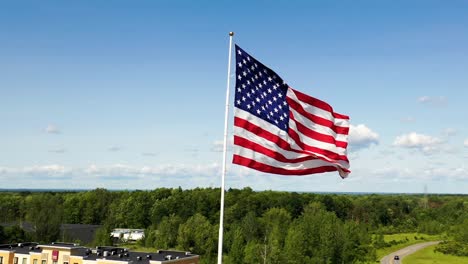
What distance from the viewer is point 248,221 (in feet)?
394

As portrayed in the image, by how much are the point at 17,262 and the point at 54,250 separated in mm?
6324

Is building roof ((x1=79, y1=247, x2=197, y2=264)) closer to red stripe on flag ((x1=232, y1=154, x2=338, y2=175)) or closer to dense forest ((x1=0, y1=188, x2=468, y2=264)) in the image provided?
dense forest ((x1=0, y1=188, x2=468, y2=264))

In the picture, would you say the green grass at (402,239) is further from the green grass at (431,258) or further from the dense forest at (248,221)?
the green grass at (431,258)

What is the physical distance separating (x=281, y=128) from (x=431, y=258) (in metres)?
97.9

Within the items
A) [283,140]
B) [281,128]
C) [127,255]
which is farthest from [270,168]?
[127,255]

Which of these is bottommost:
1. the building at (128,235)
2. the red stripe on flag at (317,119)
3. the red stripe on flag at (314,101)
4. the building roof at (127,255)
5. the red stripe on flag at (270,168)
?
→ the building at (128,235)

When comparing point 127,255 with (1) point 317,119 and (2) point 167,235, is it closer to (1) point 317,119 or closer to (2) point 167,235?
(2) point 167,235

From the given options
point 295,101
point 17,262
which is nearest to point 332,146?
point 295,101

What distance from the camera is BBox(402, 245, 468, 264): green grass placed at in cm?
9961

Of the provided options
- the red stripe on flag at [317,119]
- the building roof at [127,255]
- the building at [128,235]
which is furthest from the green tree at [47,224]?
the red stripe on flag at [317,119]

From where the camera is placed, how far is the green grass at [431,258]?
99.6 m

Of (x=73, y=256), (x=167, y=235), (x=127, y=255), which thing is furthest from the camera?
(x=167, y=235)

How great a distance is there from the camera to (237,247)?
95438 mm

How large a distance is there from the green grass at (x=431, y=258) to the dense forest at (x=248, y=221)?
12.3 feet
